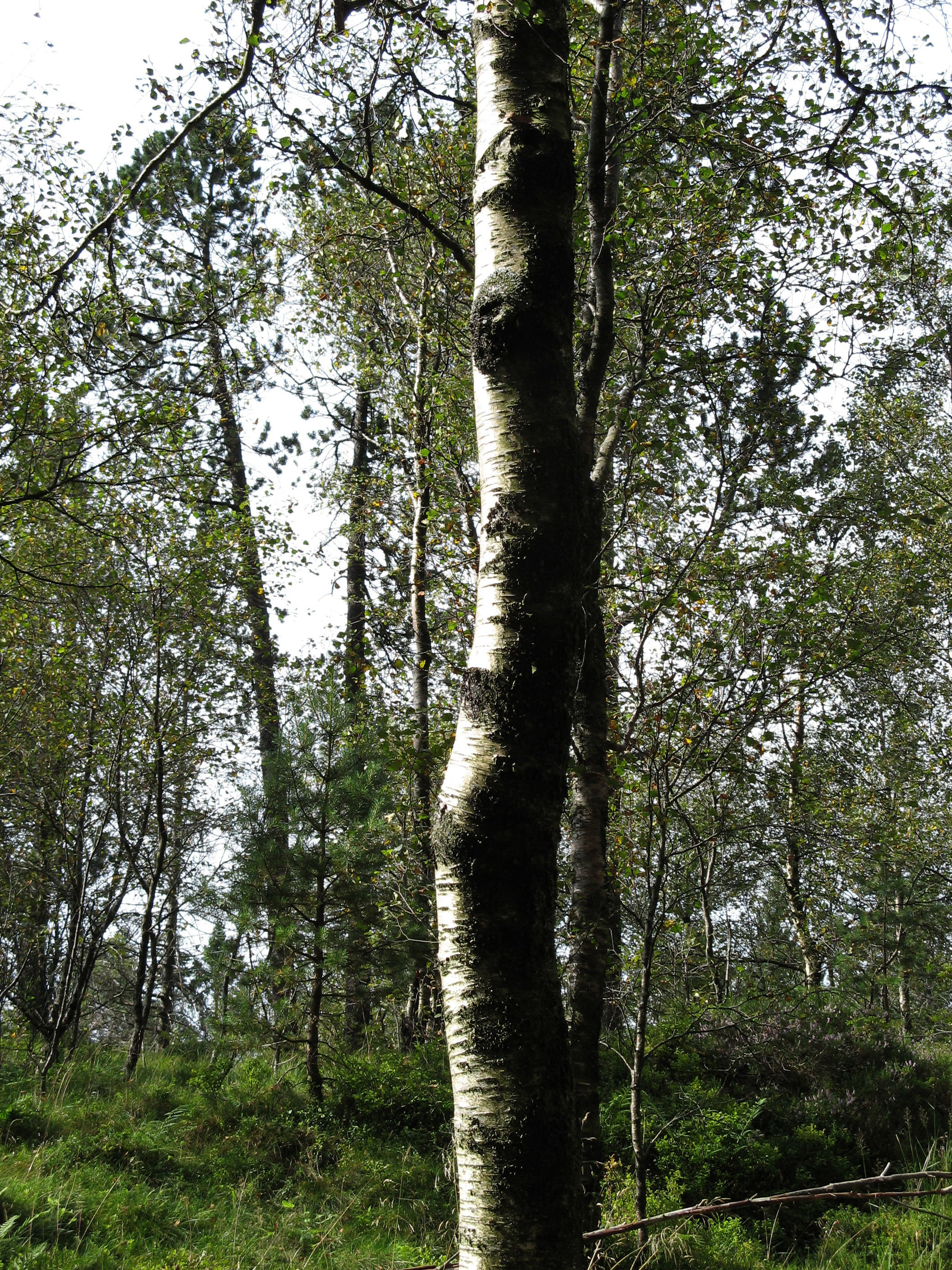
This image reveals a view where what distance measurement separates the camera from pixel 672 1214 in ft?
6.08

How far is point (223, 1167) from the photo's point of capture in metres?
6.01

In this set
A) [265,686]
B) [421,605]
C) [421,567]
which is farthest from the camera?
[265,686]

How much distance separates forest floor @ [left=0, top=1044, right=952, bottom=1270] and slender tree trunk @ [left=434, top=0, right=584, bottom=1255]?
292cm

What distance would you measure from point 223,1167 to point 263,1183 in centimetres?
34

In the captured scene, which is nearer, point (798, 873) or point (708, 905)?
point (708, 905)

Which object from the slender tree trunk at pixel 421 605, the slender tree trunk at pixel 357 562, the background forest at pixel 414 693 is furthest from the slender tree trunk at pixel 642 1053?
the slender tree trunk at pixel 357 562

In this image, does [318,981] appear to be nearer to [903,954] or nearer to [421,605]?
[421,605]

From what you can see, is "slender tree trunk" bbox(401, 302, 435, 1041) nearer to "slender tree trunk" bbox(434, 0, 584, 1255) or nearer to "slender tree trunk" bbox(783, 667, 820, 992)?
"slender tree trunk" bbox(783, 667, 820, 992)

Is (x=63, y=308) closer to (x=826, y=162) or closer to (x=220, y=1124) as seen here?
(x=826, y=162)

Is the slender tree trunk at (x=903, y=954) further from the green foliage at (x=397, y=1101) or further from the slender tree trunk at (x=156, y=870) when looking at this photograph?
the slender tree trunk at (x=156, y=870)

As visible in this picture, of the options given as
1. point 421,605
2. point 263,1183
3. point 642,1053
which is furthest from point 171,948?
point 642,1053

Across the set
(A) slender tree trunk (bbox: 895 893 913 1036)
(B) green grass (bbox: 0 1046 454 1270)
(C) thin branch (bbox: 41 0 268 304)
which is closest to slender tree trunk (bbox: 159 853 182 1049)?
→ (B) green grass (bbox: 0 1046 454 1270)

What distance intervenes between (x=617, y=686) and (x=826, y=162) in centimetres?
336

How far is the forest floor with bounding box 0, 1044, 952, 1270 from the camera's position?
4328mm
